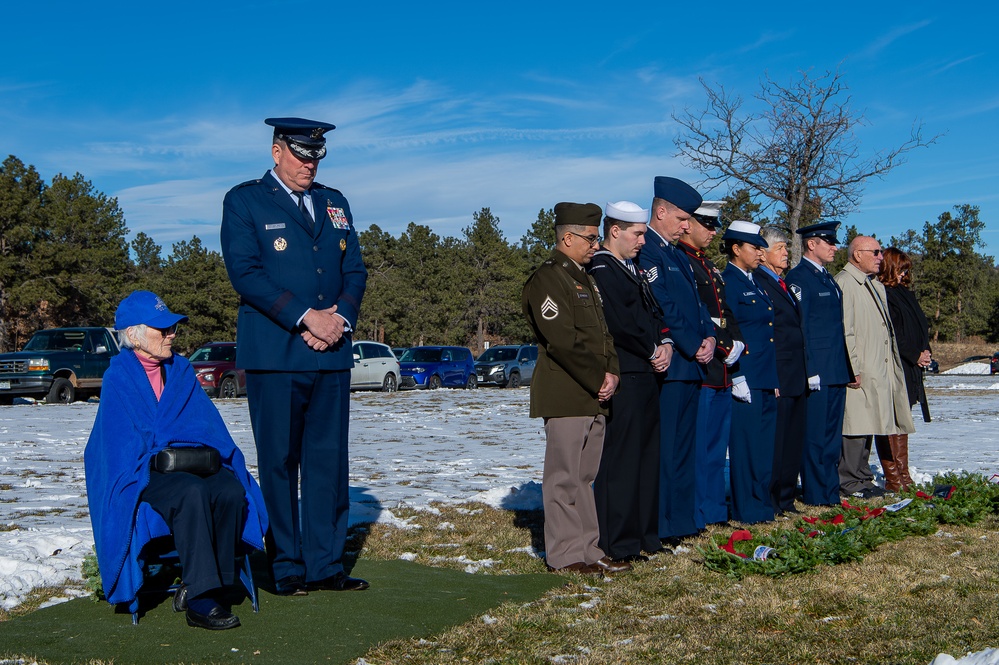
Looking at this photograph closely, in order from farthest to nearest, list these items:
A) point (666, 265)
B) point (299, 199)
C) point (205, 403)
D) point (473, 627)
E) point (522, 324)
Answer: point (522, 324)
point (666, 265)
point (299, 199)
point (205, 403)
point (473, 627)

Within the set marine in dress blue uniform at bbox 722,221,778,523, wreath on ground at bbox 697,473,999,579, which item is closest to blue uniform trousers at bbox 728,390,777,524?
marine in dress blue uniform at bbox 722,221,778,523

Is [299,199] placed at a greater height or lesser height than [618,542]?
greater

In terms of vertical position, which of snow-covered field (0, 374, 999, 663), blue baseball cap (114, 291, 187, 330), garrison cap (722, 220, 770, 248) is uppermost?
garrison cap (722, 220, 770, 248)

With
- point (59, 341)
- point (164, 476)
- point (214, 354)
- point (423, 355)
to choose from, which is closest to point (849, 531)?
point (164, 476)

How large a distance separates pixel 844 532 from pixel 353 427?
40.1 ft

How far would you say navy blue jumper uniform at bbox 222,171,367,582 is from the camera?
16.7 ft

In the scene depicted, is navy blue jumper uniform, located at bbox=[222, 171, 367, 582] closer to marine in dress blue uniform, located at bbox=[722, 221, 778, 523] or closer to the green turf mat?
the green turf mat

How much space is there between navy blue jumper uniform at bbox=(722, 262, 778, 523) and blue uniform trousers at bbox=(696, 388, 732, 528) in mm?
291

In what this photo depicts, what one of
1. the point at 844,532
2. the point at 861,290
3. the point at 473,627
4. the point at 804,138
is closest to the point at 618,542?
the point at 844,532

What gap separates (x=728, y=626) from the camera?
4.53m

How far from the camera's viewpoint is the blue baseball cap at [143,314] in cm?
480

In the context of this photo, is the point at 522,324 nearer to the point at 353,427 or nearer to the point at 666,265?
the point at 353,427

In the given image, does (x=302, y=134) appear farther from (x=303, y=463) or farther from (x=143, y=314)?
(x=303, y=463)

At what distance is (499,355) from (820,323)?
30.7 m
